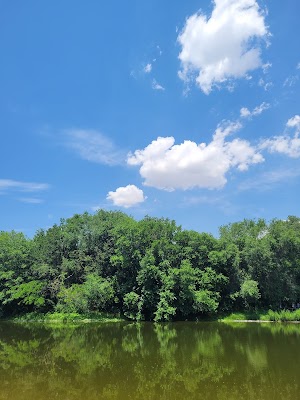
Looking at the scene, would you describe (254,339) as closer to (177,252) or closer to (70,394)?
(70,394)

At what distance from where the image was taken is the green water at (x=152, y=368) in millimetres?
11359

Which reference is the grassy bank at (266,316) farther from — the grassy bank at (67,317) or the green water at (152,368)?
the green water at (152,368)

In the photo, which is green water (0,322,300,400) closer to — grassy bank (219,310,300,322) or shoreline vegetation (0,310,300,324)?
grassy bank (219,310,300,322)

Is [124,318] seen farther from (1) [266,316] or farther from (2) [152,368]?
(2) [152,368]

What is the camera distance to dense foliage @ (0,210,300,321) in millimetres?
37250

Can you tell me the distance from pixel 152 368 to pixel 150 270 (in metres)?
22.4

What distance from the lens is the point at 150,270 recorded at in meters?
36.9

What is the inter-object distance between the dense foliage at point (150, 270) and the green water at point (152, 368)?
13582 millimetres

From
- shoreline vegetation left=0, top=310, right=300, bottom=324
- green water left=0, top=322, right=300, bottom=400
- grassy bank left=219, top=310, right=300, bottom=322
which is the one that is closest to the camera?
Answer: green water left=0, top=322, right=300, bottom=400

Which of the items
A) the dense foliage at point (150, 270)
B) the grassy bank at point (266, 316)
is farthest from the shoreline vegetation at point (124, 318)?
the dense foliage at point (150, 270)

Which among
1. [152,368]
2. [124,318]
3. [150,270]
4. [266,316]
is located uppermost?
[150,270]

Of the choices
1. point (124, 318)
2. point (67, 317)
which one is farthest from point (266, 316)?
point (67, 317)

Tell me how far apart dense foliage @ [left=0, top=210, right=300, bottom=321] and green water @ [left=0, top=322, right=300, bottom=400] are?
1358 centimetres

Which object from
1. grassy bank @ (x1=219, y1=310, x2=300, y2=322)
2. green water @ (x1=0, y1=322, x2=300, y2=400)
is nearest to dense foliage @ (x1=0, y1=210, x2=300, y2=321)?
grassy bank @ (x1=219, y1=310, x2=300, y2=322)
